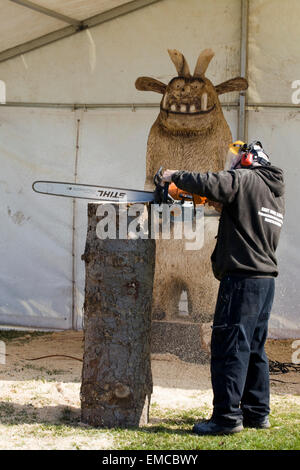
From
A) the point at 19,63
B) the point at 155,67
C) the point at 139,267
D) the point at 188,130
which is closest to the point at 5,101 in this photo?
the point at 19,63

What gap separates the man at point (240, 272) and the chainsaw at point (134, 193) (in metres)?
0.10

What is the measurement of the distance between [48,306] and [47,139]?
1.78m

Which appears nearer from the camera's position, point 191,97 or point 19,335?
point 191,97

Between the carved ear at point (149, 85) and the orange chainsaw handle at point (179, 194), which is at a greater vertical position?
the carved ear at point (149, 85)

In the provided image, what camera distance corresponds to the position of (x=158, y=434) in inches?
134

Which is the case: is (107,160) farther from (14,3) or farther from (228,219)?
(228,219)

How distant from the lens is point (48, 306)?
260 inches

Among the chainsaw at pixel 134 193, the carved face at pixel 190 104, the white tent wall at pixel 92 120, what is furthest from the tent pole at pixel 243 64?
the chainsaw at pixel 134 193

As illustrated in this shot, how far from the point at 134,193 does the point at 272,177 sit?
841 mm

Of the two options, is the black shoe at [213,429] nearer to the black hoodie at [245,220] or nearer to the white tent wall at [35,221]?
the black hoodie at [245,220]

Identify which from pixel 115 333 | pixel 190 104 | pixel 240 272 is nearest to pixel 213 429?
pixel 115 333

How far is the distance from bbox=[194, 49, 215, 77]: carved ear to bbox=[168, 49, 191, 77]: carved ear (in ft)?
0.31

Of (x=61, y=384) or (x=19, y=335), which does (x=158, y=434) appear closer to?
(x=61, y=384)

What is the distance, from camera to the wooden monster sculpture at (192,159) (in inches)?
232
